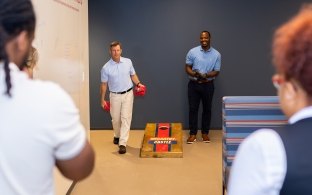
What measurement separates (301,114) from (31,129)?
2.05ft

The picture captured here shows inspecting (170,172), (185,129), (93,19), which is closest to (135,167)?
(170,172)

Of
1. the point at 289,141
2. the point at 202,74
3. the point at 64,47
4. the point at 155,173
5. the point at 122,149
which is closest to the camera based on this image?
the point at 289,141

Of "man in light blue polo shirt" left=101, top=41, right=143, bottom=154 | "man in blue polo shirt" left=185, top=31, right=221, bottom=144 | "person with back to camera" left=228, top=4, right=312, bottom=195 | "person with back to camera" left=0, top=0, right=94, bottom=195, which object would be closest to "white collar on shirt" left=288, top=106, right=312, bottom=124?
"person with back to camera" left=228, top=4, right=312, bottom=195

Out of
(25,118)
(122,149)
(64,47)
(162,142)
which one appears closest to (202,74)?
(162,142)

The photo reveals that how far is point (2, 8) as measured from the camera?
88 cm

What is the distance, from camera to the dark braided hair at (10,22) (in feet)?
2.89

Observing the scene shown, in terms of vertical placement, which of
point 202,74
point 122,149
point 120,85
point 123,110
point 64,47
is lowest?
point 122,149

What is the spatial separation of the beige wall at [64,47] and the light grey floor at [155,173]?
1.63 feet

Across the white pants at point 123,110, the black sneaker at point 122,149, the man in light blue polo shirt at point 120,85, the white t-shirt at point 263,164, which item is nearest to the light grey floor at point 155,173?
the black sneaker at point 122,149

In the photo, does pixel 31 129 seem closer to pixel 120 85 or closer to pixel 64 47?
pixel 64 47

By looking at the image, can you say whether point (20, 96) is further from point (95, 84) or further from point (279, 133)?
point (95, 84)

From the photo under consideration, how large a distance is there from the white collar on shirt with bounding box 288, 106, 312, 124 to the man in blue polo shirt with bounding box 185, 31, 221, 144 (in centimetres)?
452

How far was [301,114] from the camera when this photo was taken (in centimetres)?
90

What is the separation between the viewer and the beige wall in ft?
9.09
